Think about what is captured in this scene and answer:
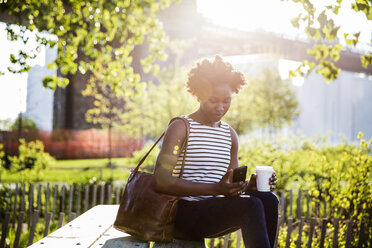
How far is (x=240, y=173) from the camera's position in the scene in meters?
2.54

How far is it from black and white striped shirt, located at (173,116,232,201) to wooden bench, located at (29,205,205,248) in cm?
38

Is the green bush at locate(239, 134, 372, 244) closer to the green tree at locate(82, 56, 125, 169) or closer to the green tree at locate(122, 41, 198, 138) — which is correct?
the green tree at locate(122, 41, 198, 138)

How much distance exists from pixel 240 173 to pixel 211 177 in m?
0.33

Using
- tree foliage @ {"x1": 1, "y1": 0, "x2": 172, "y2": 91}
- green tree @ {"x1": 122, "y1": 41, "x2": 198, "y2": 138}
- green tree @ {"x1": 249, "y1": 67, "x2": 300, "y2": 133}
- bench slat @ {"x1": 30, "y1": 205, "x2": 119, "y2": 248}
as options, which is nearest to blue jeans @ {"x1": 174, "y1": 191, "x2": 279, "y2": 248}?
bench slat @ {"x1": 30, "y1": 205, "x2": 119, "y2": 248}

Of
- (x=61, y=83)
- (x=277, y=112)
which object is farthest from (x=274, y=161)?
(x=277, y=112)

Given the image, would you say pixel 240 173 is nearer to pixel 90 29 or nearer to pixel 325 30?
pixel 325 30

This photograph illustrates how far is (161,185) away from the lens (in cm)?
254

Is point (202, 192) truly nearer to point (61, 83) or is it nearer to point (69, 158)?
point (61, 83)

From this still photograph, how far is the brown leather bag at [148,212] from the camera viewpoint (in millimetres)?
2537

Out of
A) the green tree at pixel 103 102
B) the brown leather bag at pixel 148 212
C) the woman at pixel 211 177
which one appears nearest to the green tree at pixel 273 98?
the green tree at pixel 103 102

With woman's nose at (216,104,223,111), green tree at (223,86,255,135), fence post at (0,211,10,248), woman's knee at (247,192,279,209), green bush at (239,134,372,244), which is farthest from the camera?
green tree at (223,86,255,135)

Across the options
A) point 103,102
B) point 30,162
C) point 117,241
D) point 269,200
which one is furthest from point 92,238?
point 103,102

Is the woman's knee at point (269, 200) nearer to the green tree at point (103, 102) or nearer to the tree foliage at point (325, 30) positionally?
the tree foliage at point (325, 30)

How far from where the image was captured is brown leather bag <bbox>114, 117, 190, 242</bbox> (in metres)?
2.54
